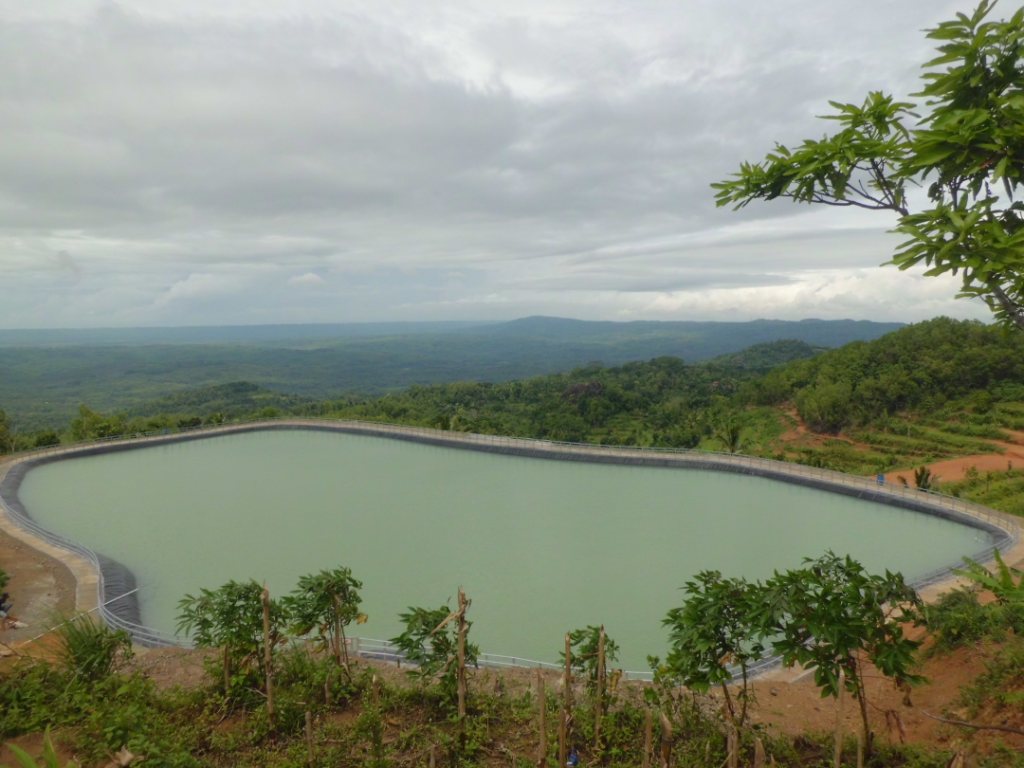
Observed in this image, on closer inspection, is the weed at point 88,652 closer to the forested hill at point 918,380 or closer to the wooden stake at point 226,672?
the wooden stake at point 226,672

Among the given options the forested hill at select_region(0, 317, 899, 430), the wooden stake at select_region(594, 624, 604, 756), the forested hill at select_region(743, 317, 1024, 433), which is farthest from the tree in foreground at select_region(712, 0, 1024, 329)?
the forested hill at select_region(0, 317, 899, 430)

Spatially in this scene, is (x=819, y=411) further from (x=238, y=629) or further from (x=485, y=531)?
(x=238, y=629)

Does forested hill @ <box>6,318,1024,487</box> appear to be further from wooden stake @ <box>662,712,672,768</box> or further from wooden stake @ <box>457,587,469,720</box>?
wooden stake @ <box>662,712,672,768</box>

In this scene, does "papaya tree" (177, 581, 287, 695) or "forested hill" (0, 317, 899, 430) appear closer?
"papaya tree" (177, 581, 287, 695)

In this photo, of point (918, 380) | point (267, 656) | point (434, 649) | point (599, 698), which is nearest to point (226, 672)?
point (267, 656)

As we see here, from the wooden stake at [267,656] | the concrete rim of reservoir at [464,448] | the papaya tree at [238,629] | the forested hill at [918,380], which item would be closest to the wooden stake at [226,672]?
the papaya tree at [238,629]

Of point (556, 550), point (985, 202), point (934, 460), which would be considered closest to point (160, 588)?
point (556, 550)
